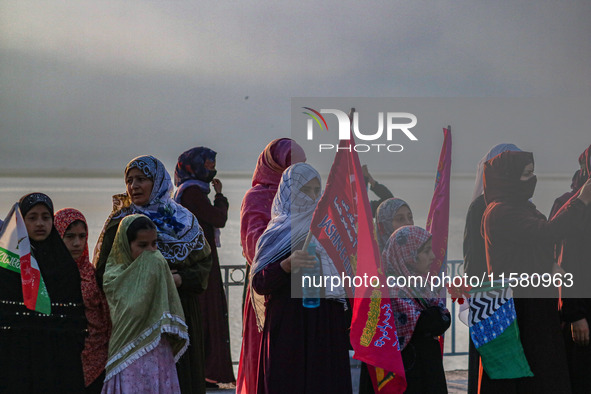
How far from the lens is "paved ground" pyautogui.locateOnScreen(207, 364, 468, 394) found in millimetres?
5609

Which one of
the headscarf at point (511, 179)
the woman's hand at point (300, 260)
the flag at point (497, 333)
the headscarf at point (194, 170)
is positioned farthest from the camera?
the headscarf at point (194, 170)

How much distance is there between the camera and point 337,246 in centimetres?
391

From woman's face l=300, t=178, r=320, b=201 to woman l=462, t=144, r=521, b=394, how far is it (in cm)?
110

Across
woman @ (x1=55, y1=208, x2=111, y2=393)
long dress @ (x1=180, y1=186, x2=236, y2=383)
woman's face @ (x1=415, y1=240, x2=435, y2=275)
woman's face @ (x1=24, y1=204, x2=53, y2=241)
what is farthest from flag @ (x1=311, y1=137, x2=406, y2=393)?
long dress @ (x1=180, y1=186, x2=236, y2=383)

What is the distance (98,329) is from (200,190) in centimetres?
209

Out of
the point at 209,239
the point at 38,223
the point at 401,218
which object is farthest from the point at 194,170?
Answer: the point at 38,223

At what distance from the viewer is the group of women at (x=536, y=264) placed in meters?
4.09

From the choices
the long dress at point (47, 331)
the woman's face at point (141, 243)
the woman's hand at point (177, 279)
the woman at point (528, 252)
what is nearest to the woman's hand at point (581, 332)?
the woman at point (528, 252)

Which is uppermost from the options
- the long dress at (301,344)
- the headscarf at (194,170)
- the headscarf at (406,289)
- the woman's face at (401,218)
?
the headscarf at (194,170)

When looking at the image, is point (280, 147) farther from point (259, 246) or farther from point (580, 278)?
point (580, 278)

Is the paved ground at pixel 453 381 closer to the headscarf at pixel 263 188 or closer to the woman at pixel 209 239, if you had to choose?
the woman at pixel 209 239

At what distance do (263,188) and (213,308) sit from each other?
1.54m

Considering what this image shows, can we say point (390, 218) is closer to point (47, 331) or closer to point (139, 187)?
point (139, 187)

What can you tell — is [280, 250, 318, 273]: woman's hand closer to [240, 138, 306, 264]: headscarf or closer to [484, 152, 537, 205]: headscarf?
[240, 138, 306, 264]: headscarf
